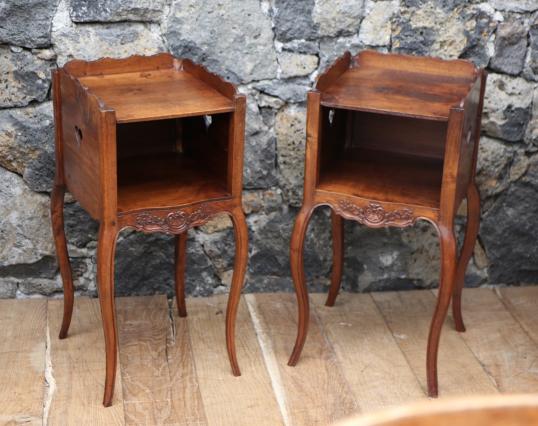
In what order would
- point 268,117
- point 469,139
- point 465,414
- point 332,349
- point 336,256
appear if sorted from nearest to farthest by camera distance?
1. point 465,414
2. point 469,139
3. point 332,349
4. point 268,117
5. point 336,256

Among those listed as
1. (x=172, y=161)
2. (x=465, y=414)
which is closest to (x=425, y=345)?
(x=172, y=161)

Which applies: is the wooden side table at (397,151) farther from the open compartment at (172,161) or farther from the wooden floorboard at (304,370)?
the open compartment at (172,161)

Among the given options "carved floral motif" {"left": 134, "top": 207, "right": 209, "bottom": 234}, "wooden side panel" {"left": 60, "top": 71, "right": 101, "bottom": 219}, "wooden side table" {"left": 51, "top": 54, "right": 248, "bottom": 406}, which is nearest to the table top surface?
"wooden side table" {"left": 51, "top": 54, "right": 248, "bottom": 406}

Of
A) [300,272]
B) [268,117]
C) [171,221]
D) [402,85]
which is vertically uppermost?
[402,85]

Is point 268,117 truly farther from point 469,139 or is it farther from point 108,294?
point 108,294

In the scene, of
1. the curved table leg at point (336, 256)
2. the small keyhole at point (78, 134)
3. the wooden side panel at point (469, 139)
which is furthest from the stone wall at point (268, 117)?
the small keyhole at point (78, 134)

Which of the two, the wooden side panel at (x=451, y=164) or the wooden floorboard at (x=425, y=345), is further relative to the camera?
the wooden floorboard at (x=425, y=345)

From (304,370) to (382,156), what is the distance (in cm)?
69

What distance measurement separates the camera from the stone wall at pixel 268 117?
2.79 metres

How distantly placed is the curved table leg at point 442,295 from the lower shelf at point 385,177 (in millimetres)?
96

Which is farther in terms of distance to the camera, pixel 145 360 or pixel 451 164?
pixel 145 360

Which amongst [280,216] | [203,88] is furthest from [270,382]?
[203,88]

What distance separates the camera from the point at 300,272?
2.67m

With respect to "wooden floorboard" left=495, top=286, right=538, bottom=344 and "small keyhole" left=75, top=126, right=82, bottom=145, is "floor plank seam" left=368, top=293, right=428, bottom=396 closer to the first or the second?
"wooden floorboard" left=495, top=286, right=538, bottom=344
